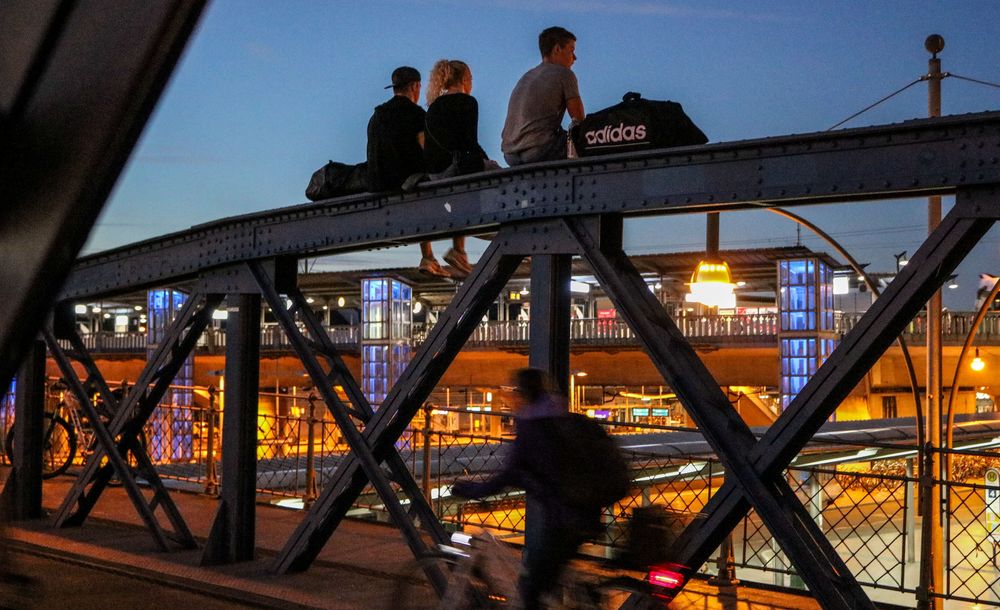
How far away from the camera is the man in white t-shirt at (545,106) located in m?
7.86

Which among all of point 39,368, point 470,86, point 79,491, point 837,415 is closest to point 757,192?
point 470,86

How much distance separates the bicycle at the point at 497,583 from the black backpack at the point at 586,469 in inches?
15.7

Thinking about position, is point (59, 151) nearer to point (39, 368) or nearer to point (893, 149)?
point (893, 149)

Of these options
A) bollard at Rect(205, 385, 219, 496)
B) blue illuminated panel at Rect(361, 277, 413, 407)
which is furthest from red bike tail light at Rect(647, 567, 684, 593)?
blue illuminated panel at Rect(361, 277, 413, 407)

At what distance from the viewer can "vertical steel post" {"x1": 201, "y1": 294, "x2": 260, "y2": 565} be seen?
9.65m

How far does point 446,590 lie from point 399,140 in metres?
3.74

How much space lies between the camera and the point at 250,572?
9.29 m

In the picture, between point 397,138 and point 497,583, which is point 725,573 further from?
point 397,138

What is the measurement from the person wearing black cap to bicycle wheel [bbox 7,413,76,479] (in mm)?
9431

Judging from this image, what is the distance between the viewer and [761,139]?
6359mm

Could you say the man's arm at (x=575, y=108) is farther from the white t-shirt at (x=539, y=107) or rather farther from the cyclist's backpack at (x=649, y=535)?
the cyclist's backpack at (x=649, y=535)

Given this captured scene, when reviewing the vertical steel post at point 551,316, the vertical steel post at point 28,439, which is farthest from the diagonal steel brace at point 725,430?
the vertical steel post at point 28,439

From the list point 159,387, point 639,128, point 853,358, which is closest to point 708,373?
point 853,358

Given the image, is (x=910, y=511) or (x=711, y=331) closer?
(x=910, y=511)
